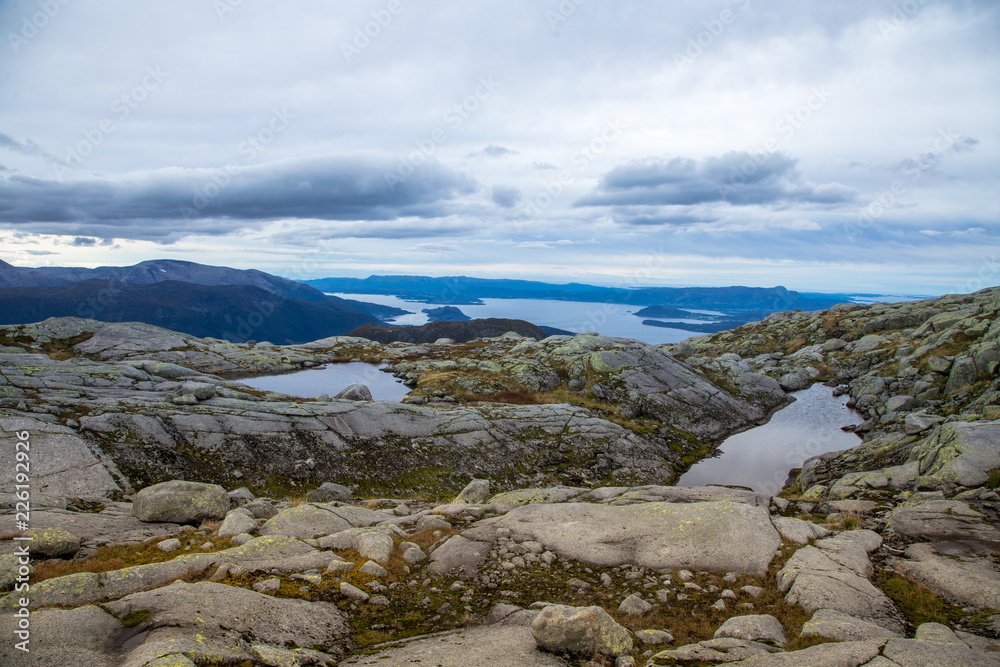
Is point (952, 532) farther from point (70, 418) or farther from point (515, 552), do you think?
point (70, 418)

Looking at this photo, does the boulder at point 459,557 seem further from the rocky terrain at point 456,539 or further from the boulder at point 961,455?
the boulder at point 961,455

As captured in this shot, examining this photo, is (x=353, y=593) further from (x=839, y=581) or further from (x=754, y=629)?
(x=839, y=581)

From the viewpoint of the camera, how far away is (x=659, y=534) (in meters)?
20.0

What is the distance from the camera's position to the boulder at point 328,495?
90.8ft

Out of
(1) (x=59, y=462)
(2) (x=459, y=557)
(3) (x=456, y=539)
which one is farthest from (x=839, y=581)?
(1) (x=59, y=462)

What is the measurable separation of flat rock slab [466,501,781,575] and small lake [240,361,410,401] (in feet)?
151

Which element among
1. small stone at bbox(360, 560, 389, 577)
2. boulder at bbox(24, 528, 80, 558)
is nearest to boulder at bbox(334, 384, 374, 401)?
boulder at bbox(24, 528, 80, 558)

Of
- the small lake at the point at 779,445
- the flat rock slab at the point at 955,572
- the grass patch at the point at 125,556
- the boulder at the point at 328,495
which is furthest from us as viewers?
the small lake at the point at 779,445

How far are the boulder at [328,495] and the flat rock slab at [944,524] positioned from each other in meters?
28.3

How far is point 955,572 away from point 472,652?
17.1 meters

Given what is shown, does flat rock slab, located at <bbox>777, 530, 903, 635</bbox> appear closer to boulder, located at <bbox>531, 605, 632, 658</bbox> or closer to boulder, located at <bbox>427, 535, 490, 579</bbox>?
boulder, located at <bbox>531, 605, 632, 658</bbox>

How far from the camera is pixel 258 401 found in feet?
148

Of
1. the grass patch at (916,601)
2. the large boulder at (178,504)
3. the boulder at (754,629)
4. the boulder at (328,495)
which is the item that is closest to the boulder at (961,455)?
the grass patch at (916,601)

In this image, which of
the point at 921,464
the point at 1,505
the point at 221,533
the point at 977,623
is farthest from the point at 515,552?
the point at 921,464
